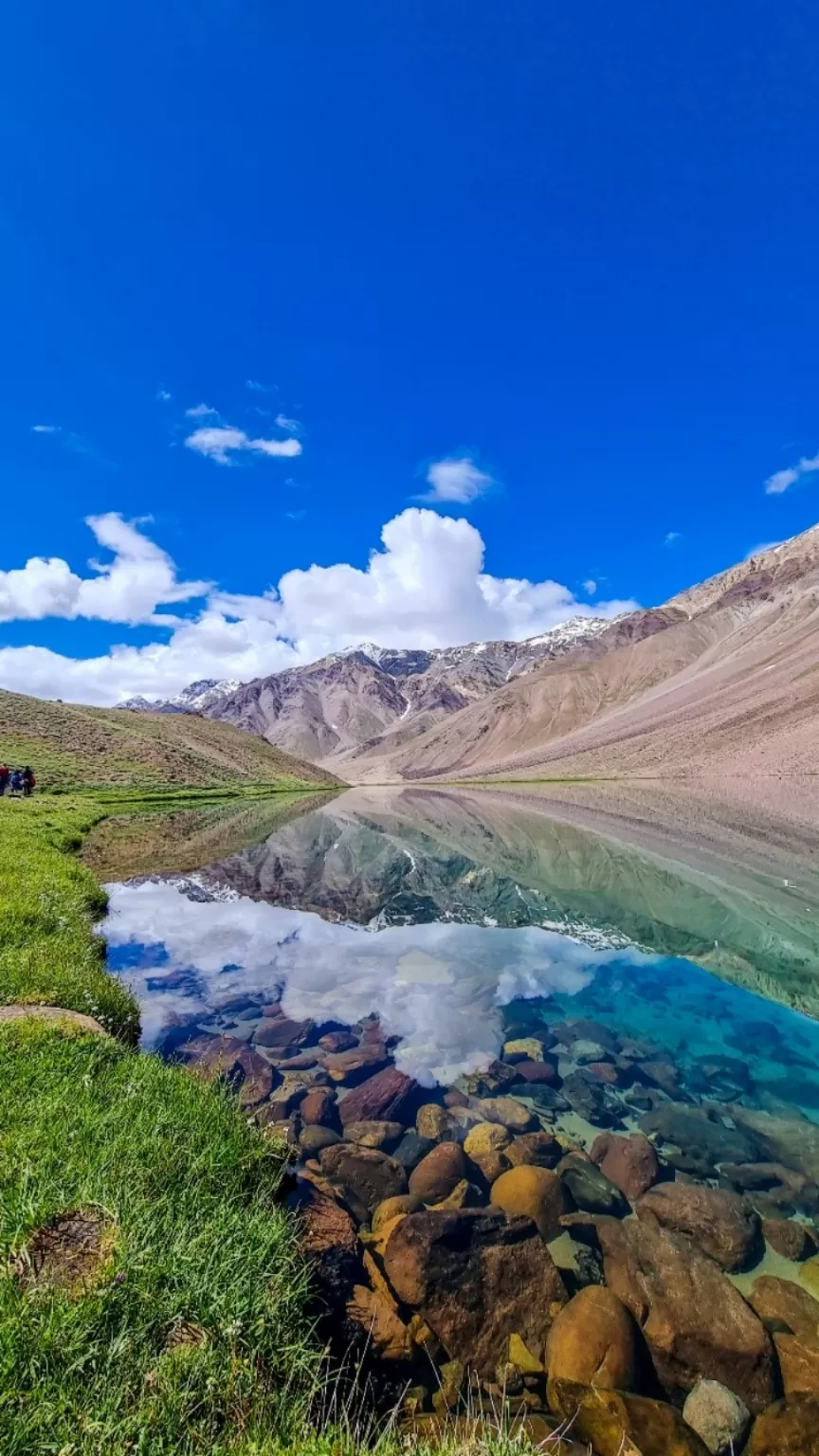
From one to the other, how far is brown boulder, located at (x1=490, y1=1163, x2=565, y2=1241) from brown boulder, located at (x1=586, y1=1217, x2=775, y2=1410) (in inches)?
21.9

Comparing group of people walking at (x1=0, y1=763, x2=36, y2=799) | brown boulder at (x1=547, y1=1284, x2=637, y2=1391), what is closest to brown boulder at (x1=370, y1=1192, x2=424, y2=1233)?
brown boulder at (x1=547, y1=1284, x2=637, y2=1391)

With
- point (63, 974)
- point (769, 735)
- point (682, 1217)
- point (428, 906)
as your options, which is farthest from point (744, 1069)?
point (769, 735)

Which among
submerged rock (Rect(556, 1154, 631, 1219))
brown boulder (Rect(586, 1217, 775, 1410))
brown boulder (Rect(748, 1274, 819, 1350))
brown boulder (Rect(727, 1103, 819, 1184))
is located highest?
brown boulder (Rect(586, 1217, 775, 1410))

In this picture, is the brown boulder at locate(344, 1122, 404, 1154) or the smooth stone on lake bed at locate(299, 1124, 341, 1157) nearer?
the smooth stone on lake bed at locate(299, 1124, 341, 1157)

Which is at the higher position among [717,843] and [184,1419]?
[184,1419]

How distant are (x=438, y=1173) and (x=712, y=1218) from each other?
11.2 feet

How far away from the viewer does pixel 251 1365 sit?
417 centimetres

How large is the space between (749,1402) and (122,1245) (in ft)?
18.5

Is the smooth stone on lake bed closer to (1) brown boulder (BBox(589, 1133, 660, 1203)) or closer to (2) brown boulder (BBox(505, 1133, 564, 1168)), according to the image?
(2) brown boulder (BBox(505, 1133, 564, 1168))

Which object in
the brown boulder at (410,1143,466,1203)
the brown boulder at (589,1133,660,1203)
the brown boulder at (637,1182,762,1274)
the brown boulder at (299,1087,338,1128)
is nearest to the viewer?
the brown boulder at (637,1182,762,1274)

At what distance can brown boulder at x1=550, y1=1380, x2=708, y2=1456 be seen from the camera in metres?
5.21

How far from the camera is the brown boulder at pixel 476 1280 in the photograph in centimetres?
622

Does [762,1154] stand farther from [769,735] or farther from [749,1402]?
[769,735]

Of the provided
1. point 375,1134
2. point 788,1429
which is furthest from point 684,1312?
point 375,1134
